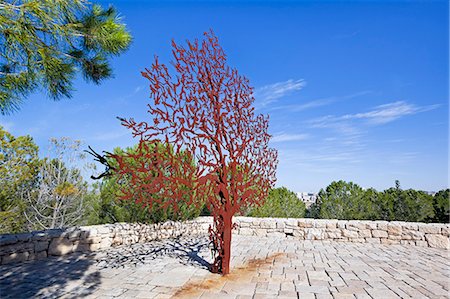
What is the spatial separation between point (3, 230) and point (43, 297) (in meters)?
6.55

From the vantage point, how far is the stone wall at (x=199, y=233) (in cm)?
490

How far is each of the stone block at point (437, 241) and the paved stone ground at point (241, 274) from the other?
481 mm

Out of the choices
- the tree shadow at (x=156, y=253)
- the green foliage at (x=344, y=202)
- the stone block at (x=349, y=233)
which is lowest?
the tree shadow at (x=156, y=253)

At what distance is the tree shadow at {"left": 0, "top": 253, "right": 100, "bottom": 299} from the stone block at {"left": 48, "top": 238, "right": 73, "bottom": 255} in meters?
0.17

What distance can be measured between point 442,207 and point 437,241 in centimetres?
296

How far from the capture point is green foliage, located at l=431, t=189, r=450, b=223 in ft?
28.4

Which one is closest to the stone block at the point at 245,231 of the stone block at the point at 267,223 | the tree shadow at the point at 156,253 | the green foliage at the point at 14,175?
the stone block at the point at 267,223

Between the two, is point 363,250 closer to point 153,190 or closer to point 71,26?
point 153,190

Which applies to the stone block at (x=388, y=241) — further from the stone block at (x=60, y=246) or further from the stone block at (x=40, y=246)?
the stone block at (x=40, y=246)

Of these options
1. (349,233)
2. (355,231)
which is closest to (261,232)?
(349,233)

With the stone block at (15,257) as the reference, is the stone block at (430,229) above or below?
above

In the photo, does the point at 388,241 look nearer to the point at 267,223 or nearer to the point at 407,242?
the point at 407,242

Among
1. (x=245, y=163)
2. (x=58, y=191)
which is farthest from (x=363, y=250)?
(x=58, y=191)

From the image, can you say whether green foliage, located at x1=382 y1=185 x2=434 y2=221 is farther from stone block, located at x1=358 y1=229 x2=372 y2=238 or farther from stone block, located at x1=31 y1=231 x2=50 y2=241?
stone block, located at x1=31 y1=231 x2=50 y2=241
